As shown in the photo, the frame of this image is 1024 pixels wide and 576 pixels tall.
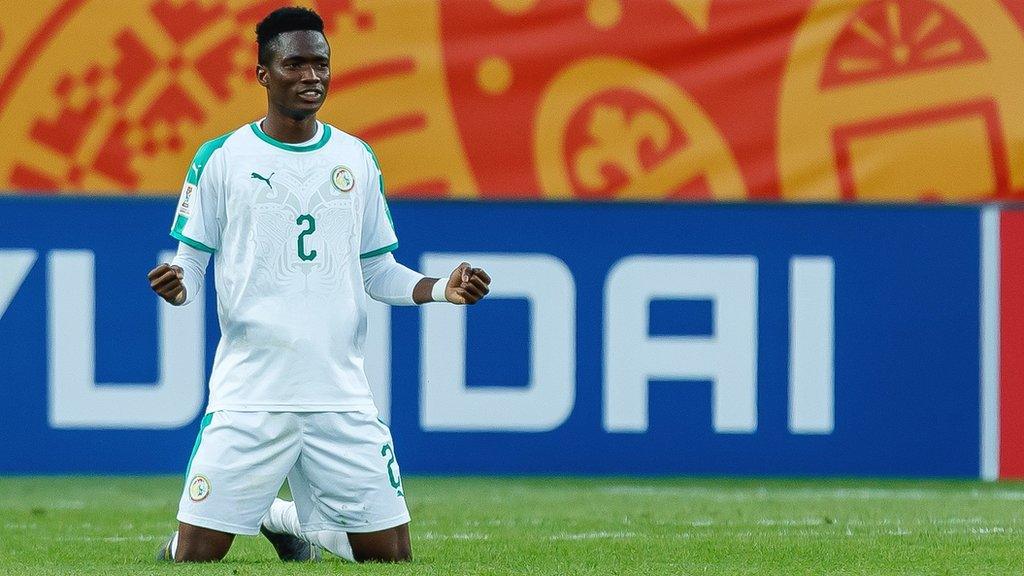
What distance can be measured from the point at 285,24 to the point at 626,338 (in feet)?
12.2

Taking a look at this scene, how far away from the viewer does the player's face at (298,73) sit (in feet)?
17.0

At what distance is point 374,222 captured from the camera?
17.9ft

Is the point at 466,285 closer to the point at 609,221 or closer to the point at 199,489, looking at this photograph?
the point at 199,489

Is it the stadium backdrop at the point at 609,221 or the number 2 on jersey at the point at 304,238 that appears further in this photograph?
the stadium backdrop at the point at 609,221

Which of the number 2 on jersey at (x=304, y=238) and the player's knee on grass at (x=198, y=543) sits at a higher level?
the number 2 on jersey at (x=304, y=238)

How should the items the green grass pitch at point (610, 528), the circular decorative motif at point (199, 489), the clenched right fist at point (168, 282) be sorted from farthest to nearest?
1. the green grass pitch at point (610, 528)
2. the circular decorative motif at point (199, 489)
3. the clenched right fist at point (168, 282)

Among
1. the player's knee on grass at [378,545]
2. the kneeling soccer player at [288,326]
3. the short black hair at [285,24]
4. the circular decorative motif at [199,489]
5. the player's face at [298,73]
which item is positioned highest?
the short black hair at [285,24]

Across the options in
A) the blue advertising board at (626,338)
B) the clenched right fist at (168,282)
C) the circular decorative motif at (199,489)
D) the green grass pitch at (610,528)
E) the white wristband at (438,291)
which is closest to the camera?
the clenched right fist at (168,282)

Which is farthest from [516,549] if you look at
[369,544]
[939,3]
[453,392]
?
[939,3]

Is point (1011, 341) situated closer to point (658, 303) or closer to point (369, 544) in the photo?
point (658, 303)

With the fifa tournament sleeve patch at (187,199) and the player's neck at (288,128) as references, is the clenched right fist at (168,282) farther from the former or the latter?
the player's neck at (288,128)

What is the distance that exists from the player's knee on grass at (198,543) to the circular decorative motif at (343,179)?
3.35 ft

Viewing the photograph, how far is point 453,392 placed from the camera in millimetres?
8625

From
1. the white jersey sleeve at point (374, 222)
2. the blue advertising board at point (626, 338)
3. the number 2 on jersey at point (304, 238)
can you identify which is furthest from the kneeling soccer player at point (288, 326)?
the blue advertising board at point (626, 338)
